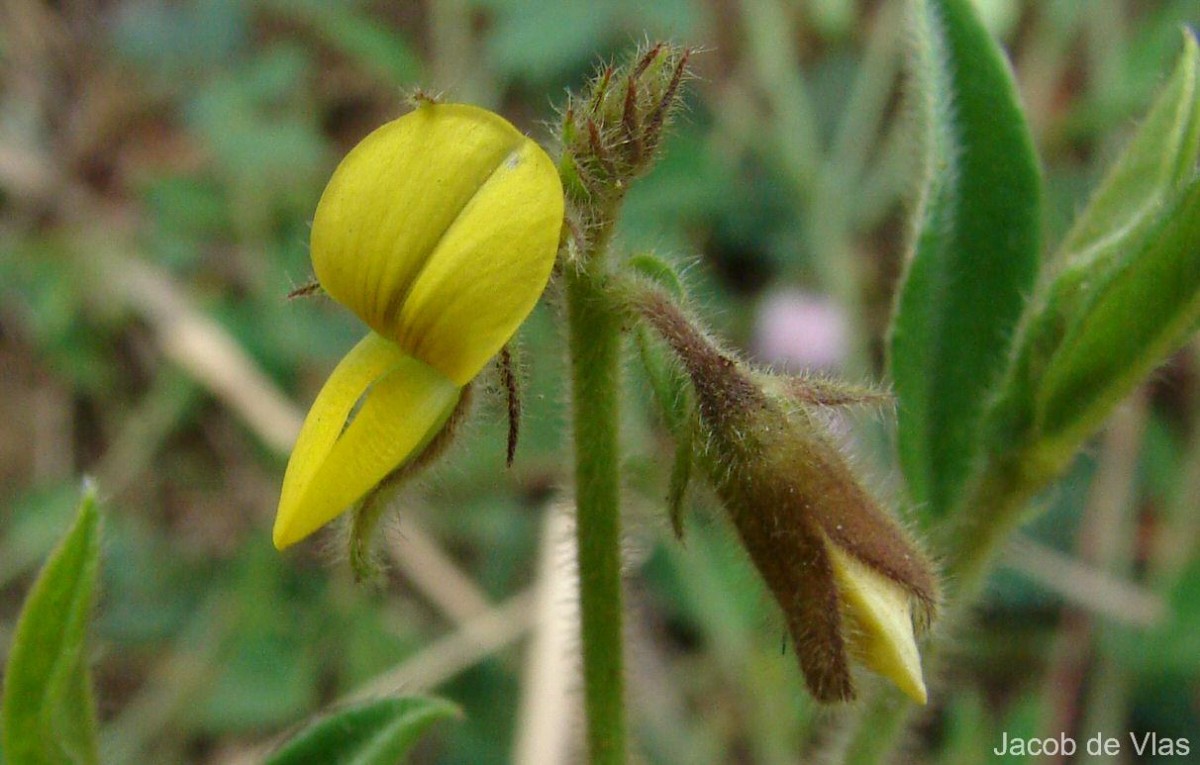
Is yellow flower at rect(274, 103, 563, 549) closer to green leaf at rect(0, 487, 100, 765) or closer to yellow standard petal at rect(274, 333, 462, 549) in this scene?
yellow standard petal at rect(274, 333, 462, 549)

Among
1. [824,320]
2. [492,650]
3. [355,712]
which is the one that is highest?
[355,712]

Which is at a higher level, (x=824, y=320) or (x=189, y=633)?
(x=824, y=320)

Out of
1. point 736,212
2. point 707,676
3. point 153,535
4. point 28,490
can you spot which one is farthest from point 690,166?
point 28,490

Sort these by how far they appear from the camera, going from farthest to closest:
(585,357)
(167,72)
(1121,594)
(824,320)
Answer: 1. (167,72)
2. (824,320)
3. (1121,594)
4. (585,357)

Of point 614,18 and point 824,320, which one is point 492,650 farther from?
point 614,18

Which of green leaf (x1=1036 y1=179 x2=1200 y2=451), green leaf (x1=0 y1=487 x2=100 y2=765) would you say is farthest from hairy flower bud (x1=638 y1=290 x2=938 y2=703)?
green leaf (x1=0 y1=487 x2=100 y2=765)

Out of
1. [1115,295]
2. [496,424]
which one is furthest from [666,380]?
[496,424]

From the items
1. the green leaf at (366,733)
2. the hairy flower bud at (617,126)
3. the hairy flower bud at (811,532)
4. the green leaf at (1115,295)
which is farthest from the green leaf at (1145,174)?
the green leaf at (366,733)
